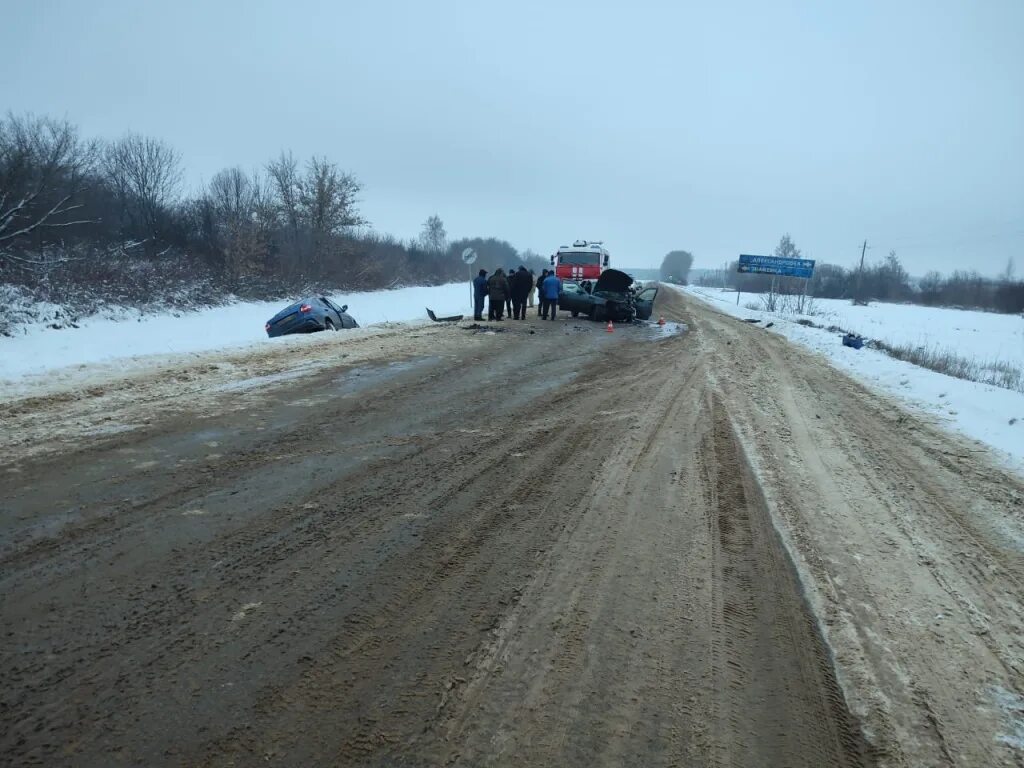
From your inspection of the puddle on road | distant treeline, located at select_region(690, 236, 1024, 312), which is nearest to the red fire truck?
the puddle on road

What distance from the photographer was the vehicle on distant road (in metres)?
19.8

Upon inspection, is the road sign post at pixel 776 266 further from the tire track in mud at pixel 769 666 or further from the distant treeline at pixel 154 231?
the tire track in mud at pixel 769 666

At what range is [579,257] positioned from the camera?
87.4 ft

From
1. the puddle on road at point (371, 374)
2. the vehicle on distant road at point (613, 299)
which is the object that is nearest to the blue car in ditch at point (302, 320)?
the puddle on road at point (371, 374)

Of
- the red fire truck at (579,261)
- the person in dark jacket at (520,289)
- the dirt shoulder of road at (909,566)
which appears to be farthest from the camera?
the red fire truck at (579,261)

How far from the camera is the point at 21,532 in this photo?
3506 mm

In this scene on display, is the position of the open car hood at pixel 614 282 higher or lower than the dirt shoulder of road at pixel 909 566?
higher

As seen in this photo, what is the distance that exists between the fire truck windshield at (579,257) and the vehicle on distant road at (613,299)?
613 centimetres

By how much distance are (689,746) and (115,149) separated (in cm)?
4217

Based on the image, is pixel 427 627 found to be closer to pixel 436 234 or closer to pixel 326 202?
pixel 326 202

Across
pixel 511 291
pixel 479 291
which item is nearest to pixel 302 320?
pixel 479 291

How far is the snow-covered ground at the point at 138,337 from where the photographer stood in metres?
10.1

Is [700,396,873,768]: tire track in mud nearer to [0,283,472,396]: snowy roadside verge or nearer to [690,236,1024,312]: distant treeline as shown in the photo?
[0,283,472,396]: snowy roadside verge

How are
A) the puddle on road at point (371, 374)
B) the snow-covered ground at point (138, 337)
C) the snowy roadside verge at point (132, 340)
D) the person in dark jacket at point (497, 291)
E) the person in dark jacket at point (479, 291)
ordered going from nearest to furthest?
the puddle on road at point (371, 374)
the snowy roadside verge at point (132, 340)
the snow-covered ground at point (138, 337)
the person in dark jacket at point (497, 291)
the person in dark jacket at point (479, 291)
